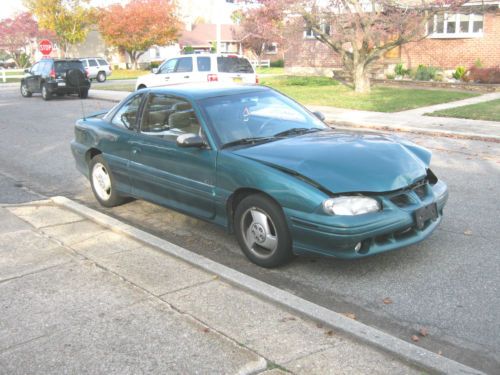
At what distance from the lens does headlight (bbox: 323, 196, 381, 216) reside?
14.3 ft

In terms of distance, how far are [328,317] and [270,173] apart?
4.43 feet

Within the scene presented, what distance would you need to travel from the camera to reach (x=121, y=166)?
643 cm

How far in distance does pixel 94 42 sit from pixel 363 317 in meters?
64.8

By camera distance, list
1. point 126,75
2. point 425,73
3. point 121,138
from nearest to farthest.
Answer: point 121,138
point 425,73
point 126,75

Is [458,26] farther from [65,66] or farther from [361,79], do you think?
[65,66]

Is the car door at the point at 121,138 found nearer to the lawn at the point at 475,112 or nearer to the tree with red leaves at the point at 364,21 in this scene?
the lawn at the point at 475,112

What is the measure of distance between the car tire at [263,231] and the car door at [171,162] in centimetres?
43

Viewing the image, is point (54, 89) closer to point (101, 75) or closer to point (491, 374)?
point (101, 75)

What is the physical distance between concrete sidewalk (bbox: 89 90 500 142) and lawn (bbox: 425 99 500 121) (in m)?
0.37

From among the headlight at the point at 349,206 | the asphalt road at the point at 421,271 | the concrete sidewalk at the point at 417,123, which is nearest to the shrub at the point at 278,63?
the concrete sidewalk at the point at 417,123

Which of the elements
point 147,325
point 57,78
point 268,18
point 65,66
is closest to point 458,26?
point 268,18

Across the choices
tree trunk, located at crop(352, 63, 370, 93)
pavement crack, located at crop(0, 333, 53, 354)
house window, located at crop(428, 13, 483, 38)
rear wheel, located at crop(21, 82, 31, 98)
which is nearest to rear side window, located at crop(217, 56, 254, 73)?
tree trunk, located at crop(352, 63, 370, 93)

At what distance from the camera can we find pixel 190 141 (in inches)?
204

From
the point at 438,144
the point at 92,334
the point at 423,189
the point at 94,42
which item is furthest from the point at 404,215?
the point at 94,42
